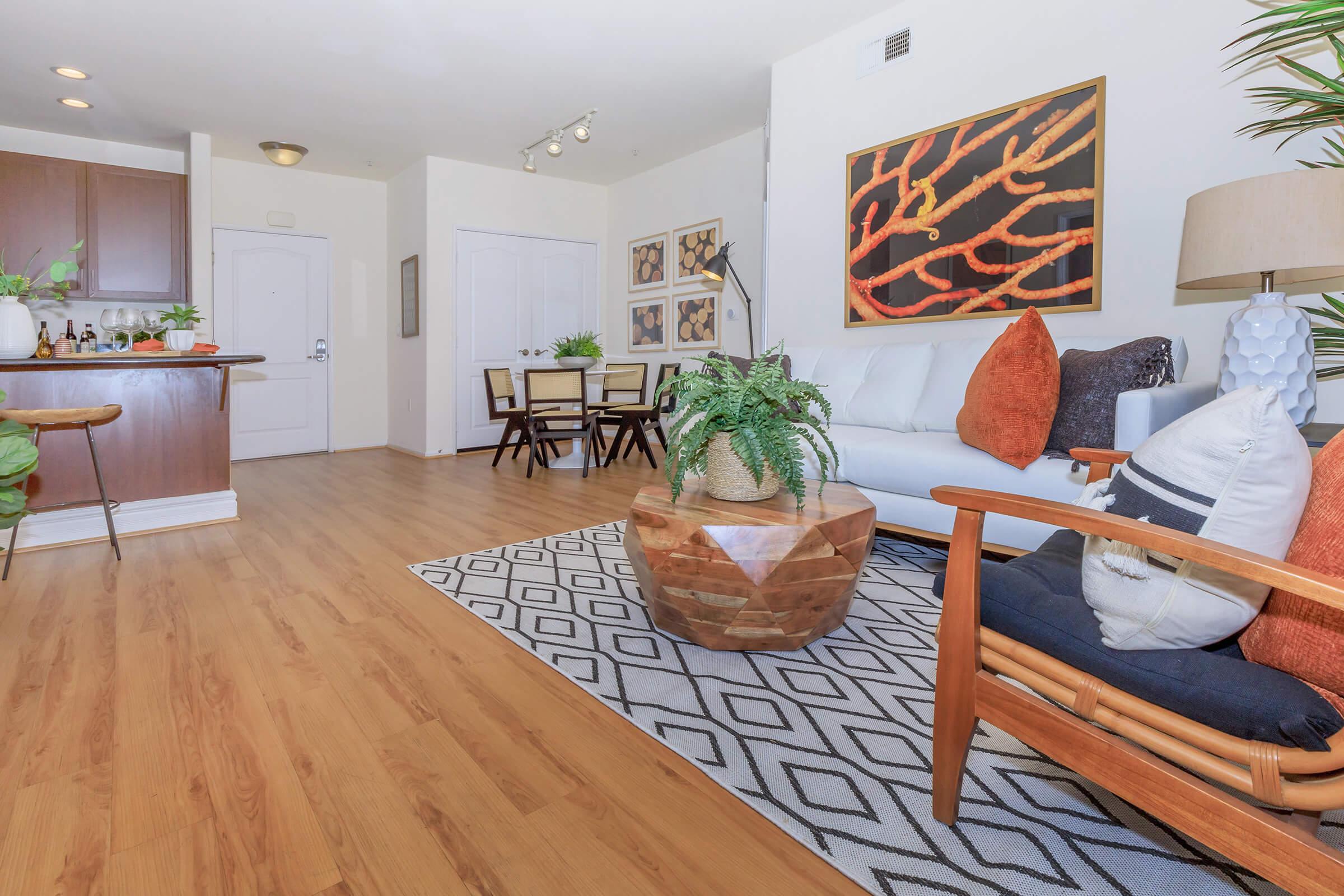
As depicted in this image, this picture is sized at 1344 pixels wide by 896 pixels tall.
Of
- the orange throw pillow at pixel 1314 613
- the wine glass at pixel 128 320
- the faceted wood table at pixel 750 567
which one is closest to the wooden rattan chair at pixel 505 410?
the wine glass at pixel 128 320

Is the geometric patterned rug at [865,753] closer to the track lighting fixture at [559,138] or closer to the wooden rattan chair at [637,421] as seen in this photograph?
the wooden rattan chair at [637,421]

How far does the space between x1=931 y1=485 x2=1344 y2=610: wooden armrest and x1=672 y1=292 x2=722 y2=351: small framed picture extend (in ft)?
15.6

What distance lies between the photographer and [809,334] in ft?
13.8

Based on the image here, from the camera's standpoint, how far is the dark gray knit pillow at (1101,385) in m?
2.38

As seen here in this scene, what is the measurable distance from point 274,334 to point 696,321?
380 cm

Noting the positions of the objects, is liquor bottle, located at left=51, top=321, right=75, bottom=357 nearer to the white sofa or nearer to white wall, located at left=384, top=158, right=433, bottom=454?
white wall, located at left=384, top=158, right=433, bottom=454

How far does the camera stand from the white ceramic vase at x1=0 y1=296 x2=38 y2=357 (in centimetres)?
294

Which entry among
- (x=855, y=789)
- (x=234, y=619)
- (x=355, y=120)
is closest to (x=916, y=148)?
(x=855, y=789)

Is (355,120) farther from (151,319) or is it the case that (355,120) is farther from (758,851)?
(758,851)

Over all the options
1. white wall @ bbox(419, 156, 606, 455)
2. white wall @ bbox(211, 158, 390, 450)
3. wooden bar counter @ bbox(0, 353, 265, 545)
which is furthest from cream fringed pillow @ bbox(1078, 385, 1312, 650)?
white wall @ bbox(211, 158, 390, 450)

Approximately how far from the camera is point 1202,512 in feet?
2.87

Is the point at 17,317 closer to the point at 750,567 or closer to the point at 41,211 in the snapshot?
the point at 41,211

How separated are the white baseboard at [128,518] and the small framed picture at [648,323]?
3.67 metres

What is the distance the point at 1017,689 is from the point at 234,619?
2300mm
